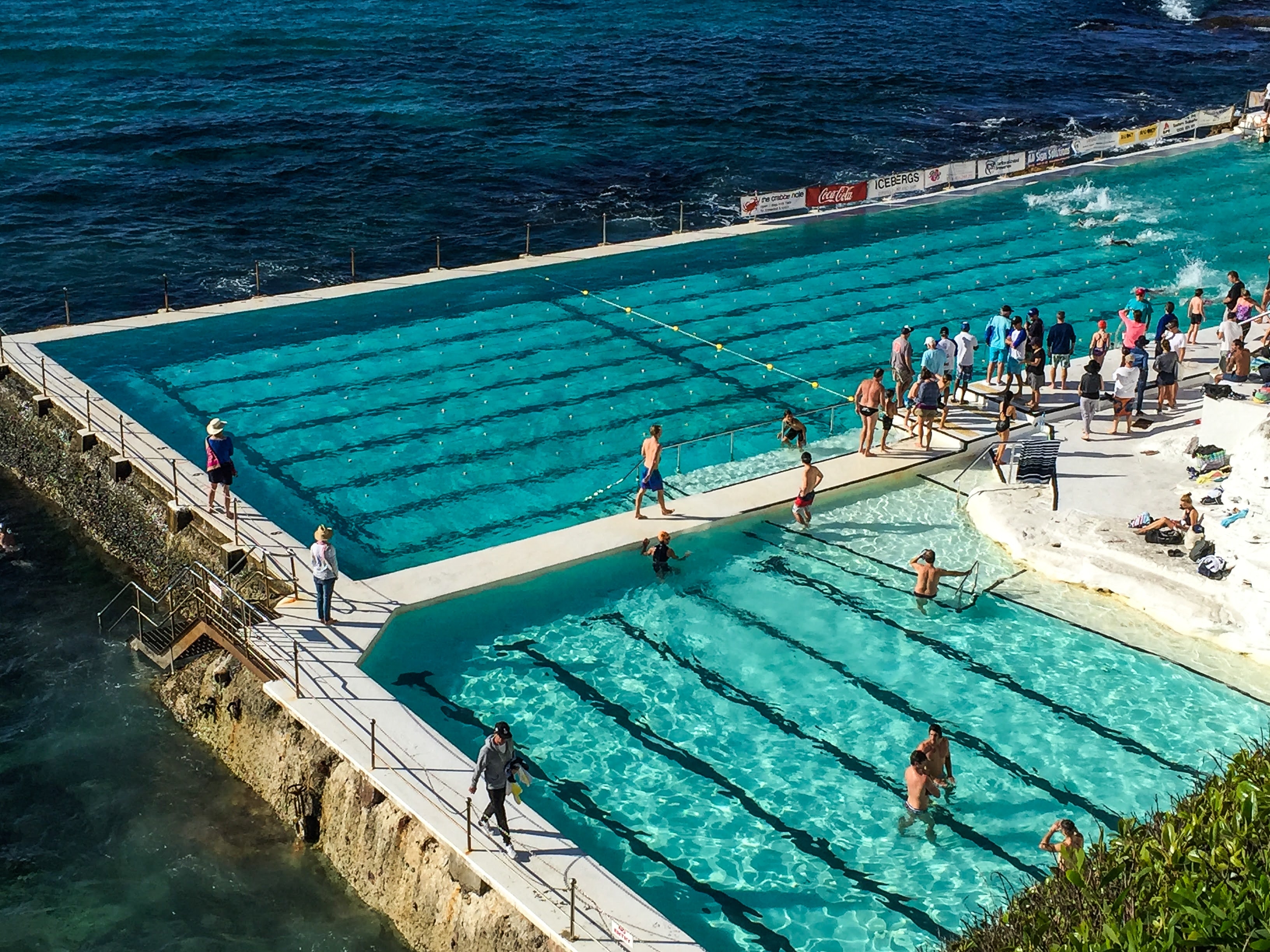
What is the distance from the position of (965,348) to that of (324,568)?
11.7 metres

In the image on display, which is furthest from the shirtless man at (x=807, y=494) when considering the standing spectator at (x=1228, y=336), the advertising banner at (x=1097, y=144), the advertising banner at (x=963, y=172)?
the advertising banner at (x=1097, y=144)

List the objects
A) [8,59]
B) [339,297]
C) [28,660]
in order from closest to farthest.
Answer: [28,660] < [339,297] < [8,59]

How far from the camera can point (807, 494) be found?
1989 centimetres

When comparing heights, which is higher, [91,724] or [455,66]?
[455,66]

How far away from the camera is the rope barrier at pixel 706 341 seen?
25.2m

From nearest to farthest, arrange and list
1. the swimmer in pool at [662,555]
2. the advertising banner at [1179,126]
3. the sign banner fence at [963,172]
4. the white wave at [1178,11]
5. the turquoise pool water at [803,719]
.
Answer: the turquoise pool water at [803,719]
the swimmer in pool at [662,555]
the sign banner fence at [963,172]
the advertising banner at [1179,126]
the white wave at [1178,11]

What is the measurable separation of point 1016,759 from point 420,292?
705 inches

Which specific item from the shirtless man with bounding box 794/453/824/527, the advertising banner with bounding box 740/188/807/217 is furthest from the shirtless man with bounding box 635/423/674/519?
Result: the advertising banner with bounding box 740/188/807/217

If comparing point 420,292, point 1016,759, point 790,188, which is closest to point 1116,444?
point 1016,759

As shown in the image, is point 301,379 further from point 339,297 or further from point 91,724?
point 91,724

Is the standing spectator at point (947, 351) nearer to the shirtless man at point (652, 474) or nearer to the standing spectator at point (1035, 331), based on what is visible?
the standing spectator at point (1035, 331)

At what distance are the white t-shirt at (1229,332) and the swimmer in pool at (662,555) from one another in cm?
1046

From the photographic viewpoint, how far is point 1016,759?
50.4 ft

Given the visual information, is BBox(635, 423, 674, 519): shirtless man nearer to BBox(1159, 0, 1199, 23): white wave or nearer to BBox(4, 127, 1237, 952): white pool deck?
BBox(4, 127, 1237, 952): white pool deck
